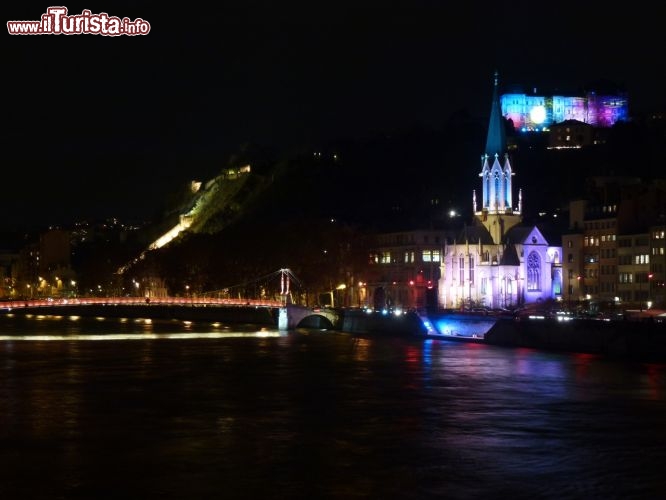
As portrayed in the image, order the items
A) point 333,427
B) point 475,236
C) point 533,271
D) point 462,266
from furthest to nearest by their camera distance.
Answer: point 462,266
point 475,236
point 533,271
point 333,427

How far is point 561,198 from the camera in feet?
403

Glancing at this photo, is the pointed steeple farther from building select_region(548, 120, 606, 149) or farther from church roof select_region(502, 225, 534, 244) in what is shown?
building select_region(548, 120, 606, 149)

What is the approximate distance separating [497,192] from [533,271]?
8.91 meters

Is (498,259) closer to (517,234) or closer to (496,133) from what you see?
(517,234)

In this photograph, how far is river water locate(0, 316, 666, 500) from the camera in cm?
2494

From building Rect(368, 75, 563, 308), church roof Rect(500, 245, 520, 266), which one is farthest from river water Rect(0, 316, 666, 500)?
building Rect(368, 75, 563, 308)

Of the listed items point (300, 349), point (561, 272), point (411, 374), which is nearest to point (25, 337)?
point (300, 349)

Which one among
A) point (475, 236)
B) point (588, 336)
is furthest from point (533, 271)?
point (588, 336)

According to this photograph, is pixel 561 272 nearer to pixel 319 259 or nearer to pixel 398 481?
pixel 319 259

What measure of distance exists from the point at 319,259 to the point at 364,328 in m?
20.5

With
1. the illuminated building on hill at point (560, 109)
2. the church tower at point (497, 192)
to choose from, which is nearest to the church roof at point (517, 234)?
the church tower at point (497, 192)

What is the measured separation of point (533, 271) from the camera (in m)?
99.9

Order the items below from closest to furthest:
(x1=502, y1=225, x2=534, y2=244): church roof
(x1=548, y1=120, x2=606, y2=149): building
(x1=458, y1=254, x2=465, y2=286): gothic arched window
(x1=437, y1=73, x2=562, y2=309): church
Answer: (x1=437, y1=73, x2=562, y2=309): church
(x1=502, y1=225, x2=534, y2=244): church roof
(x1=458, y1=254, x2=465, y2=286): gothic arched window
(x1=548, y1=120, x2=606, y2=149): building

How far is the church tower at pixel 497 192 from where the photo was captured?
10269 centimetres
